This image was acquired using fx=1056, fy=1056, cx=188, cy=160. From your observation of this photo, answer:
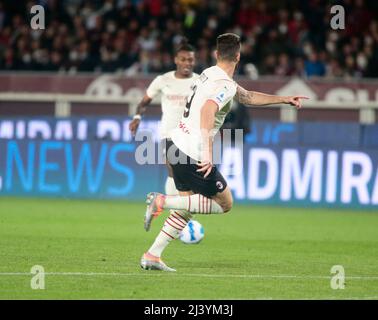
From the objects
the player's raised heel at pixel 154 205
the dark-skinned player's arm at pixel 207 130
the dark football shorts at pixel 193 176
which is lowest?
A: the player's raised heel at pixel 154 205

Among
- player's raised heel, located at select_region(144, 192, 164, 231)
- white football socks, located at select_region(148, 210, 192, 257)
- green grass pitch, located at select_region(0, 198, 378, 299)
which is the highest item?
player's raised heel, located at select_region(144, 192, 164, 231)

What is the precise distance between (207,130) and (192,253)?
2469 mm

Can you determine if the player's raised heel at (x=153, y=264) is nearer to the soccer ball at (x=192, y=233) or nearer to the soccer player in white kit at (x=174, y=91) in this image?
the soccer ball at (x=192, y=233)

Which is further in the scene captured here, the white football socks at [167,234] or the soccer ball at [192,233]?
the soccer ball at [192,233]

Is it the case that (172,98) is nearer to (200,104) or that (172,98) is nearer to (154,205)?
(200,104)

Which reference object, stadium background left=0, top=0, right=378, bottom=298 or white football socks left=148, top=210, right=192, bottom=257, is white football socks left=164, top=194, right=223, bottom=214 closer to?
white football socks left=148, top=210, right=192, bottom=257

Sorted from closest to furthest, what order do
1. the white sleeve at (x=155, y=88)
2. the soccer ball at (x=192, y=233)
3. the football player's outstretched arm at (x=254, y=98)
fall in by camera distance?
the football player's outstretched arm at (x=254, y=98) < the soccer ball at (x=192, y=233) < the white sleeve at (x=155, y=88)

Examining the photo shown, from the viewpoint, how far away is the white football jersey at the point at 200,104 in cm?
978

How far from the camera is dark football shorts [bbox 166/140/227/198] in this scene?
32.4 ft

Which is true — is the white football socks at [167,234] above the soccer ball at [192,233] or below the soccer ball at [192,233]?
above

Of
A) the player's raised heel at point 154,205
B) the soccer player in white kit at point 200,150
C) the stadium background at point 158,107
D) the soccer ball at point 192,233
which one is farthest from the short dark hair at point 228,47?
the stadium background at point 158,107

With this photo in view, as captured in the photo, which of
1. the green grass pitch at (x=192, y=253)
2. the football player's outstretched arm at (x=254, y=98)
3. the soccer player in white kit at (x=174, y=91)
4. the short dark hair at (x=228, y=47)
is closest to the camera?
the green grass pitch at (x=192, y=253)

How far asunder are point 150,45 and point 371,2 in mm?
5407

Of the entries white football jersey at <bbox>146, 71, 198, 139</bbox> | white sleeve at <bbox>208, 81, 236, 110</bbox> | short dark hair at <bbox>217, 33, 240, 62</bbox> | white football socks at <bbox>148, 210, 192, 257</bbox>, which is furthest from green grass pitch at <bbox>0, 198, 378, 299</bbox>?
short dark hair at <bbox>217, 33, 240, 62</bbox>
